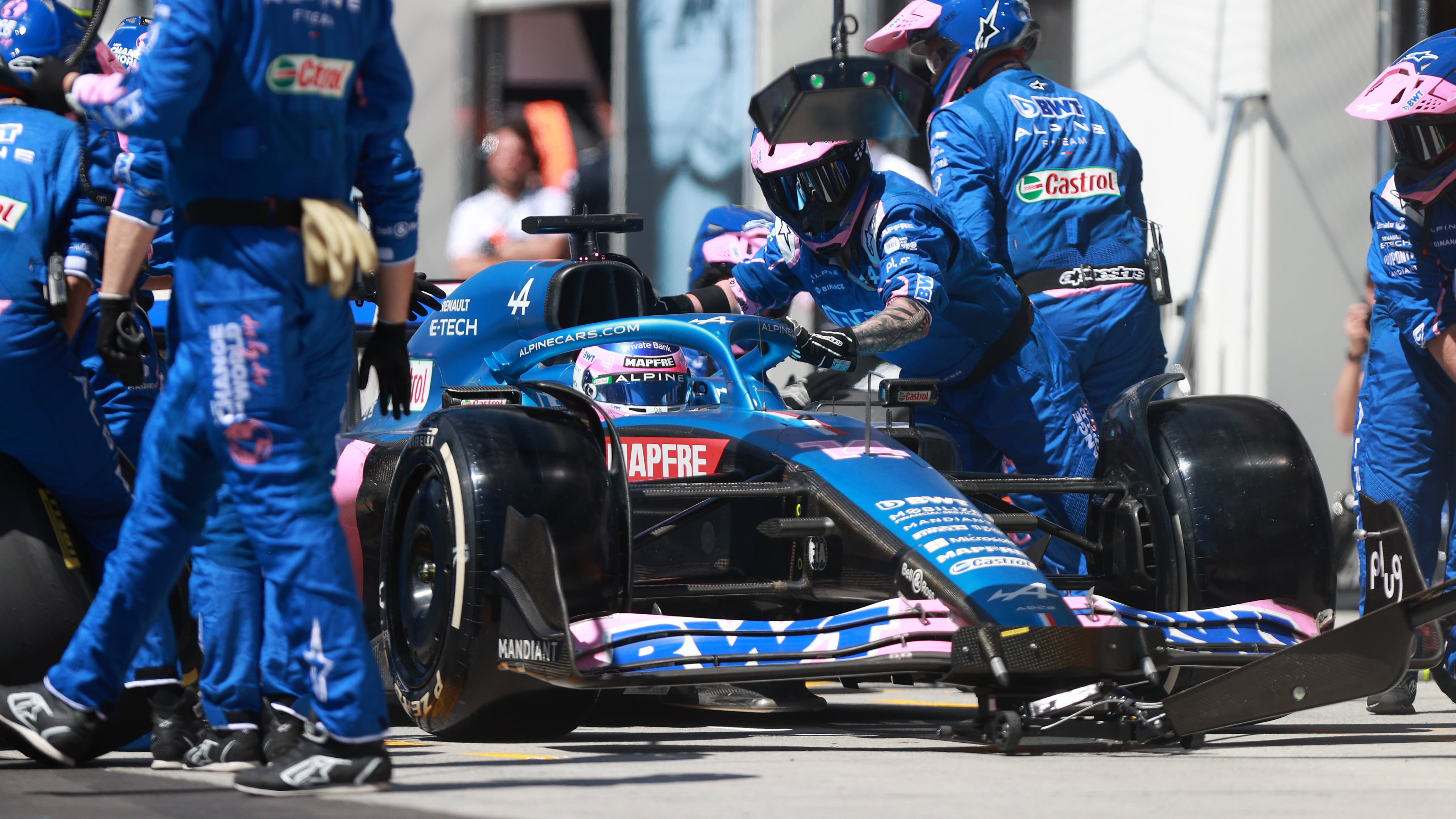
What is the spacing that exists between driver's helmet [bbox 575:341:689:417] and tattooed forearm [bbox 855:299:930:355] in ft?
2.13

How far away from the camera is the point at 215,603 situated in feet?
14.3

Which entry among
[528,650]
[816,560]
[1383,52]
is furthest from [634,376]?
[1383,52]

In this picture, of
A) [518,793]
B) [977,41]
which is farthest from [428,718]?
[977,41]

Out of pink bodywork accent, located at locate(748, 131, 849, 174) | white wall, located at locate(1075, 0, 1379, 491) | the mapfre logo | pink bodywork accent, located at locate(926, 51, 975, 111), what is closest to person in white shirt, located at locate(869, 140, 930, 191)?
white wall, located at locate(1075, 0, 1379, 491)

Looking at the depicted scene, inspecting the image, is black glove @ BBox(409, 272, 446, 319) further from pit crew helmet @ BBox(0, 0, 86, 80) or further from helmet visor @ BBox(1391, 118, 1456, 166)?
helmet visor @ BBox(1391, 118, 1456, 166)

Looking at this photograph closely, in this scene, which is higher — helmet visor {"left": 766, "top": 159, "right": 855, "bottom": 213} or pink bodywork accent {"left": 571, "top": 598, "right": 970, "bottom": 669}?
helmet visor {"left": 766, "top": 159, "right": 855, "bottom": 213}

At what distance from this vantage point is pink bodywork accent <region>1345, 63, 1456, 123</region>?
20.4 feet

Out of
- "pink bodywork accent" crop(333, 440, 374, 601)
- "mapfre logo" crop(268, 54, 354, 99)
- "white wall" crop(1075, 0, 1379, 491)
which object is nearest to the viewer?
"mapfre logo" crop(268, 54, 354, 99)

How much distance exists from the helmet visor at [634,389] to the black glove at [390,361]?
5.35 ft

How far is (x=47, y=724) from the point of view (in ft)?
14.3

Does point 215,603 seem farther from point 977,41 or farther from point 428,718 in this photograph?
point 977,41

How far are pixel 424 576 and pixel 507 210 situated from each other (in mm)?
5063

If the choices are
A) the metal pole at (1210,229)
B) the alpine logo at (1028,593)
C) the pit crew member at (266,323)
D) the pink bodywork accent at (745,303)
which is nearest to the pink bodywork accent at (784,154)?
the pink bodywork accent at (745,303)

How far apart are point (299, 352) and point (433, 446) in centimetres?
101
